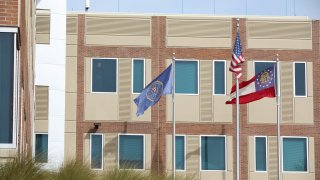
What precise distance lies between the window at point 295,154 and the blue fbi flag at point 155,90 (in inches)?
280

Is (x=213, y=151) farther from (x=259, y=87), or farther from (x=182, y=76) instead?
(x=259, y=87)

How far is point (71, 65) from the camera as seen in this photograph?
43656 millimetres

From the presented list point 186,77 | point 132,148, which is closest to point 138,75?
point 186,77

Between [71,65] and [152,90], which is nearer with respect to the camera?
[152,90]

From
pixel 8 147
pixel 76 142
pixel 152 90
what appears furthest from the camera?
pixel 76 142

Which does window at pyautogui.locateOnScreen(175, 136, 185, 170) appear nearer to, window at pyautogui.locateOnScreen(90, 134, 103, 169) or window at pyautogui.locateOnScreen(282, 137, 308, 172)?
window at pyautogui.locateOnScreen(90, 134, 103, 169)

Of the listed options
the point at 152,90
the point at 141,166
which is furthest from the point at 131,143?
the point at 152,90

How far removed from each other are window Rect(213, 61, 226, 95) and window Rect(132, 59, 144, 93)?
11.1 feet

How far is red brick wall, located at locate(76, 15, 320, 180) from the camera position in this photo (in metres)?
43.5

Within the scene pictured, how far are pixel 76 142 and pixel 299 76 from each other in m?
10.9

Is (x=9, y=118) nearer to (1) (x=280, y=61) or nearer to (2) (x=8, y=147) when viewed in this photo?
(2) (x=8, y=147)

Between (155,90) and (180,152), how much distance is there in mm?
4551

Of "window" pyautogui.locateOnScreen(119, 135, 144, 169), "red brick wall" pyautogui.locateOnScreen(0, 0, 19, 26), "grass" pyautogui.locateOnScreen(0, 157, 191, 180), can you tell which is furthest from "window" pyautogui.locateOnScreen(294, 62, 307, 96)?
"red brick wall" pyautogui.locateOnScreen(0, 0, 19, 26)

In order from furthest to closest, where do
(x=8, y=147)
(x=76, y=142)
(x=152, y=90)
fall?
(x=76, y=142) → (x=152, y=90) → (x=8, y=147)
